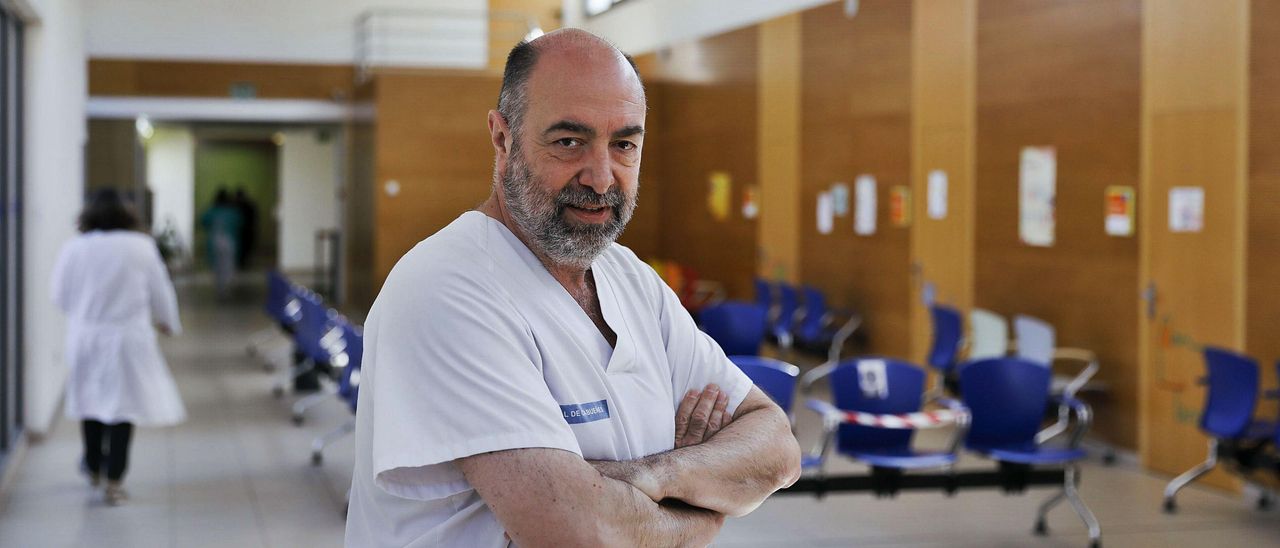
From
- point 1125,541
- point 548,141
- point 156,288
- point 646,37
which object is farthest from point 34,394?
point 646,37

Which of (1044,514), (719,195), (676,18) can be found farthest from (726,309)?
(676,18)

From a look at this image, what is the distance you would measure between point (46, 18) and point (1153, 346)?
7079 millimetres

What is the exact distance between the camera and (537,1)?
62.3 ft

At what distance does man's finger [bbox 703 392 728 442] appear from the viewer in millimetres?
1812

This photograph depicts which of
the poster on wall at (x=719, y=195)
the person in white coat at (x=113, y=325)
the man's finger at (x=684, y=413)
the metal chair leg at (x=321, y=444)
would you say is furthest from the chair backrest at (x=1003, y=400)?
the poster on wall at (x=719, y=195)

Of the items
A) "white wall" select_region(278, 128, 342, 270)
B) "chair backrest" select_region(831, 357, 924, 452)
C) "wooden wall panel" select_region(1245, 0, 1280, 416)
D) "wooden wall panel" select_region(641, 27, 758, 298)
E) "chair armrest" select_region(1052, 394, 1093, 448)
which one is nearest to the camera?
"chair backrest" select_region(831, 357, 924, 452)

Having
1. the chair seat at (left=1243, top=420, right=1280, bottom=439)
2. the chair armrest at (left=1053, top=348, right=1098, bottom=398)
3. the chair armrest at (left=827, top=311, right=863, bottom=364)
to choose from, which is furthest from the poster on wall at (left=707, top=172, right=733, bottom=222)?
the chair seat at (left=1243, top=420, right=1280, bottom=439)

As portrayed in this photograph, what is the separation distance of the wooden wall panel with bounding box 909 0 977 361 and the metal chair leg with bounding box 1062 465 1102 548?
3549mm

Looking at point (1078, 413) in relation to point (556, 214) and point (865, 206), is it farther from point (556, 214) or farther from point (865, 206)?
point (556, 214)

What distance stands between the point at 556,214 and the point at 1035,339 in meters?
6.94

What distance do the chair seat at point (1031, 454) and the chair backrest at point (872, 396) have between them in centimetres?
41

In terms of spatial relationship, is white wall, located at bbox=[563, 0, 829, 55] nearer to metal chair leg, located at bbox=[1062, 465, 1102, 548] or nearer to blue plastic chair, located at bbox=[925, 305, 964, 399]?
blue plastic chair, located at bbox=[925, 305, 964, 399]

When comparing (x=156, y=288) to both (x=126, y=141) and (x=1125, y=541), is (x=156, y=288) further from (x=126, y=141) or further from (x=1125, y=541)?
(x=126, y=141)

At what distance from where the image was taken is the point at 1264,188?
6691mm
